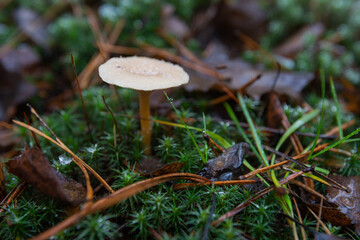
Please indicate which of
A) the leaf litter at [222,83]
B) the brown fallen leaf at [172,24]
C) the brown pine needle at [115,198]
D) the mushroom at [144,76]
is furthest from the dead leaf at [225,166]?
the brown fallen leaf at [172,24]

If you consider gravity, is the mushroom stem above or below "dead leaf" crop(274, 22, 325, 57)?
below

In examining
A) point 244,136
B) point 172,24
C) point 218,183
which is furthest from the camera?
point 172,24

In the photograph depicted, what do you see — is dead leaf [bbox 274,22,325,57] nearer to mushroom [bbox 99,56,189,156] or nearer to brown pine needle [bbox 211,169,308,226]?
mushroom [bbox 99,56,189,156]

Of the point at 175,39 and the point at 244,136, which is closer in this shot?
the point at 244,136

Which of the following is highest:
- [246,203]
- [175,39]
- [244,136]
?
[175,39]

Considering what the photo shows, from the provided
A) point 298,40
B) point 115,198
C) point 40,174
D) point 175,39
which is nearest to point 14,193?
point 40,174

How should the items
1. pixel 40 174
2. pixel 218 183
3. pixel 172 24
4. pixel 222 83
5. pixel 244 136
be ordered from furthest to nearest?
pixel 172 24
pixel 222 83
pixel 244 136
pixel 218 183
pixel 40 174

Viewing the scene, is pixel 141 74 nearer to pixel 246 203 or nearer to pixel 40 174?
pixel 40 174

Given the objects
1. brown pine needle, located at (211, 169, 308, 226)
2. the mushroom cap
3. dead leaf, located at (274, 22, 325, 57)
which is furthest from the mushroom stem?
dead leaf, located at (274, 22, 325, 57)

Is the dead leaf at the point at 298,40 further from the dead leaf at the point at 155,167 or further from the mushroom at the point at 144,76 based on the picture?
the dead leaf at the point at 155,167
